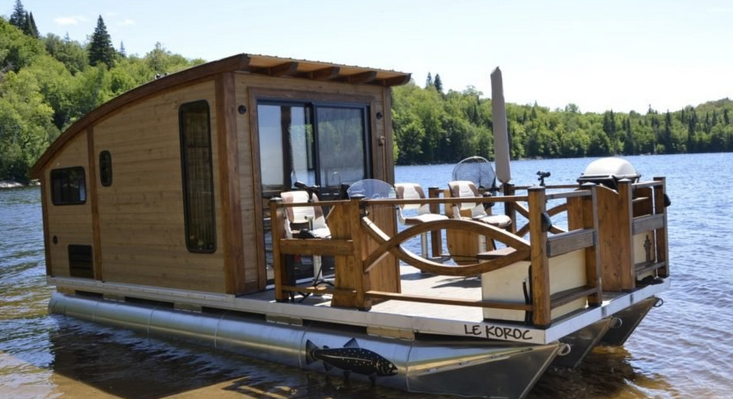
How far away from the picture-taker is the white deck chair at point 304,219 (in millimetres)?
7844

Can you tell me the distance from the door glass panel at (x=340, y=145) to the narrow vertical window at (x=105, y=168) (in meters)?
3.07

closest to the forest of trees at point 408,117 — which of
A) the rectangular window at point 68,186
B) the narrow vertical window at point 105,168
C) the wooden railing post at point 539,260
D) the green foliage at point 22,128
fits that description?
the green foliage at point 22,128

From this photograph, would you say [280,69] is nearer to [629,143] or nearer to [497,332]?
[497,332]

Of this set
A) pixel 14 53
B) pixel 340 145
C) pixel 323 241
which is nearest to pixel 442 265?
pixel 323 241

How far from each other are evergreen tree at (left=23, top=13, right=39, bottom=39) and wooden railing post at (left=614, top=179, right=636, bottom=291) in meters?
141

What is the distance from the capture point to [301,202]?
805cm

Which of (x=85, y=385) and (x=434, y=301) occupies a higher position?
(x=434, y=301)

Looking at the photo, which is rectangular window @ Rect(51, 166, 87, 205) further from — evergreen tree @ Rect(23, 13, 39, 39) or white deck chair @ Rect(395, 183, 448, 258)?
evergreen tree @ Rect(23, 13, 39, 39)

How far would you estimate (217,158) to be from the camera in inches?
320

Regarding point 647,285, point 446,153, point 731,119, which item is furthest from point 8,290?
point 731,119

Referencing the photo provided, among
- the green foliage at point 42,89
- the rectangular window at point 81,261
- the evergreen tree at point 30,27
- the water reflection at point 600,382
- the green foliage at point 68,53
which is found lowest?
the water reflection at point 600,382

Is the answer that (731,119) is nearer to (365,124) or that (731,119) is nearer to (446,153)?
(446,153)

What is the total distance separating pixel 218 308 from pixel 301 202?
1.69 meters

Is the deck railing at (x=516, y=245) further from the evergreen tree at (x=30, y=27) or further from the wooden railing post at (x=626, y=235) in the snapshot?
the evergreen tree at (x=30, y=27)
